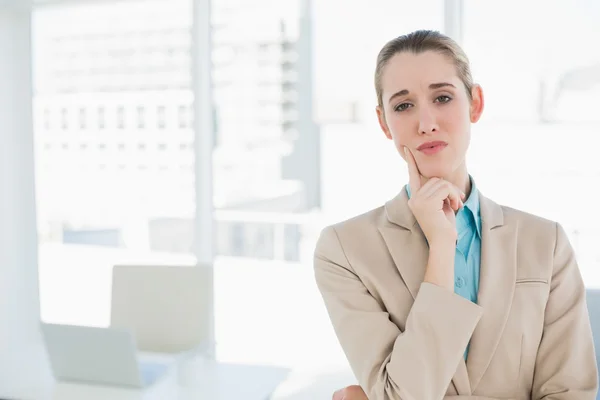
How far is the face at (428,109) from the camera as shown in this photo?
3.38 feet

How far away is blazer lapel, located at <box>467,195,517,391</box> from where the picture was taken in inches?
40.1

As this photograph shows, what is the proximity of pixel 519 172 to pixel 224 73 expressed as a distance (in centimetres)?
180

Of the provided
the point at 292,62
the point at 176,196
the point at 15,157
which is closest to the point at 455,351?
the point at 292,62

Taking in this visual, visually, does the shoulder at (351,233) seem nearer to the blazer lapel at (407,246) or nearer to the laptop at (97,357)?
the blazer lapel at (407,246)

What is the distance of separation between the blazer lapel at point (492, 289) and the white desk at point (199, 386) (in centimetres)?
129

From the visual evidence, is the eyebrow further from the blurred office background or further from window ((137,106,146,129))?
window ((137,106,146,129))

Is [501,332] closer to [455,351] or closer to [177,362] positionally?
[455,351]

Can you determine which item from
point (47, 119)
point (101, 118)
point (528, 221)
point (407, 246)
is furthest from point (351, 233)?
point (47, 119)

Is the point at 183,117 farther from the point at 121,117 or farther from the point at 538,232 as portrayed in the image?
the point at 538,232

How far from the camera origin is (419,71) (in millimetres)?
1036

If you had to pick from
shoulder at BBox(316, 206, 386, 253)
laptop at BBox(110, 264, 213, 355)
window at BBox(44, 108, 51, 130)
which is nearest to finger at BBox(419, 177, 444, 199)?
shoulder at BBox(316, 206, 386, 253)

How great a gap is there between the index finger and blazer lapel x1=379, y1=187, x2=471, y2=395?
5 centimetres

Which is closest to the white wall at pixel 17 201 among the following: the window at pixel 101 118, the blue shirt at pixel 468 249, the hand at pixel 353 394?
the window at pixel 101 118

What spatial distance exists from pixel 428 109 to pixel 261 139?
278 cm
